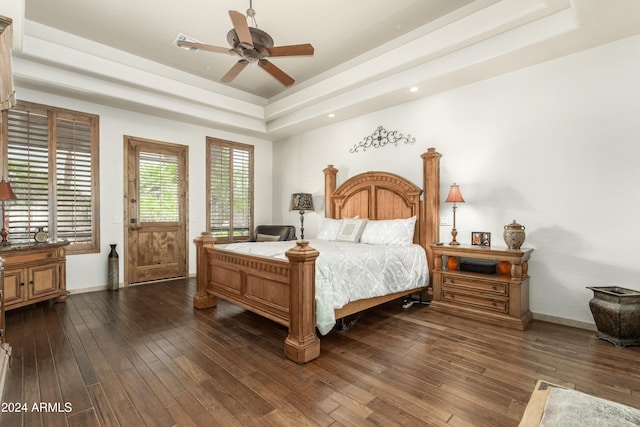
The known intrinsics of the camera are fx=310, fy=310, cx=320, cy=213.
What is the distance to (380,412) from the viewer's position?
1.84m

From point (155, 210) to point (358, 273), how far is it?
13.0 feet

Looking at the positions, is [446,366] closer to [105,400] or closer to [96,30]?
[105,400]

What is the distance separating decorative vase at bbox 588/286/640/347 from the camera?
2.69 m

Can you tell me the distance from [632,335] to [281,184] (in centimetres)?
572

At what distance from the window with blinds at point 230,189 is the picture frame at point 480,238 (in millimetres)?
4420

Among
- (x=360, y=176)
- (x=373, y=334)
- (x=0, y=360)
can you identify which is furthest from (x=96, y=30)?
(x=373, y=334)

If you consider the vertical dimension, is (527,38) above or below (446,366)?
above

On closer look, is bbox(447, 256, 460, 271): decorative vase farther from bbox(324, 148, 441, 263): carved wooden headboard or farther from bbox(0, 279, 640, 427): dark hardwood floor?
bbox(0, 279, 640, 427): dark hardwood floor

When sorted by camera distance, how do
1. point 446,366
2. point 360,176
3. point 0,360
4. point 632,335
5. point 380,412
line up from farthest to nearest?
1. point 360,176
2. point 632,335
3. point 446,366
4. point 0,360
5. point 380,412

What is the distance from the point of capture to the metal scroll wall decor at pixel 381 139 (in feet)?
15.3

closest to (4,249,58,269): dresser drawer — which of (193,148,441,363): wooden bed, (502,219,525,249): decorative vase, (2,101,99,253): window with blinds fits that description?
(2,101,99,253): window with blinds

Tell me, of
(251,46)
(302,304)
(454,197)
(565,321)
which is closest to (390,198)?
(454,197)

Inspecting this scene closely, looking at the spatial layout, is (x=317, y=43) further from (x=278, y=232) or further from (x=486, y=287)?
(x=486, y=287)

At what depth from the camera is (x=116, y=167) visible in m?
4.92
